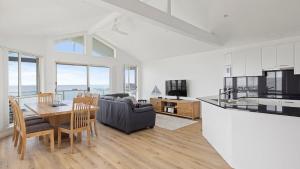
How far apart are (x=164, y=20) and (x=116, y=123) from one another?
2809 millimetres

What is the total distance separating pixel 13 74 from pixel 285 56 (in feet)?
22.6

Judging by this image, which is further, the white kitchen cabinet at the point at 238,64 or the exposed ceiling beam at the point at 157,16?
the white kitchen cabinet at the point at 238,64

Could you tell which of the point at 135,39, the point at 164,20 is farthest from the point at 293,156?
the point at 135,39

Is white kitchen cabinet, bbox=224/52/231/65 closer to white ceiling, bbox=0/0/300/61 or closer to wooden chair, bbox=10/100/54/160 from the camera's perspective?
white ceiling, bbox=0/0/300/61

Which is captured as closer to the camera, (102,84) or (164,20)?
(164,20)

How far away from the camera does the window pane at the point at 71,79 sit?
607 cm

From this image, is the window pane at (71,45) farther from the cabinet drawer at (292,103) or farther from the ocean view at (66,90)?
the cabinet drawer at (292,103)

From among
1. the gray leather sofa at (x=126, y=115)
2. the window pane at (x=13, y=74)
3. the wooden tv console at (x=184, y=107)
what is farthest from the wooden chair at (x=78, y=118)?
the wooden tv console at (x=184, y=107)

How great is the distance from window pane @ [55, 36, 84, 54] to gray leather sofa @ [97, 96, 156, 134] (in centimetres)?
269

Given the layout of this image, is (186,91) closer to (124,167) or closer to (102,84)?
(102,84)

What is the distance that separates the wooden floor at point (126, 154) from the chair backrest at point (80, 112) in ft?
1.52

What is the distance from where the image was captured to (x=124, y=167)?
251cm

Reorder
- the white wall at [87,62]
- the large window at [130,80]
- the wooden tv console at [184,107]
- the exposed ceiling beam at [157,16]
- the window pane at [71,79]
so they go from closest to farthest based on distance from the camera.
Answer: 1. the exposed ceiling beam at [157,16]
2. the white wall at [87,62]
3. the wooden tv console at [184,107]
4. the window pane at [71,79]
5. the large window at [130,80]

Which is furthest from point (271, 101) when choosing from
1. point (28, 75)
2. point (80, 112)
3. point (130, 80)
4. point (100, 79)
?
point (28, 75)
